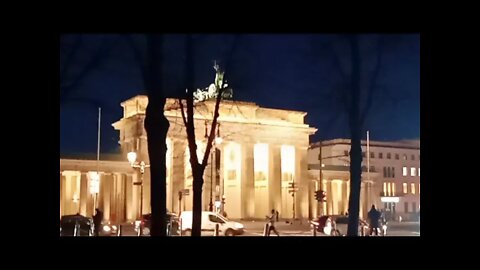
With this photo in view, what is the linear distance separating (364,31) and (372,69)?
2.17ft

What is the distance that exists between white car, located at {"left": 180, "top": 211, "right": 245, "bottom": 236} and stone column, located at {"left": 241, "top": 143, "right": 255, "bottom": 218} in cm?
37

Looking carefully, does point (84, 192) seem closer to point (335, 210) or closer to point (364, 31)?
point (335, 210)

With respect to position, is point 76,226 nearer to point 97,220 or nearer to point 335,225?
point 97,220

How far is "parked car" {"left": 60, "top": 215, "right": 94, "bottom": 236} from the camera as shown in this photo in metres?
10.8

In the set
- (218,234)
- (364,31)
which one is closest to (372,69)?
(364,31)

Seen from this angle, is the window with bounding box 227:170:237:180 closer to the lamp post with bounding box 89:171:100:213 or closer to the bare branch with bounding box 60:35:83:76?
the lamp post with bounding box 89:171:100:213

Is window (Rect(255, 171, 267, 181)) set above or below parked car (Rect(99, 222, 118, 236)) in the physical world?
above

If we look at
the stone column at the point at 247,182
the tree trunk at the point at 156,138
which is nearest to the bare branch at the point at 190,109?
the tree trunk at the point at 156,138

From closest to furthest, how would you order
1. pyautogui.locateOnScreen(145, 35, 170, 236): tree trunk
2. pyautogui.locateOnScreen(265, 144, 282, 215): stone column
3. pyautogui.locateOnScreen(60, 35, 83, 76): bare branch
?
1. pyautogui.locateOnScreen(60, 35, 83, 76): bare branch
2. pyautogui.locateOnScreen(145, 35, 170, 236): tree trunk
3. pyautogui.locateOnScreen(265, 144, 282, 215): stone column

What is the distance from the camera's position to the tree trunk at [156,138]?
11.3 m

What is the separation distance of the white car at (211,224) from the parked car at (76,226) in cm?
126

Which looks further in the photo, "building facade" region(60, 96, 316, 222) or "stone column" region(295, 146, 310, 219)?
"stone column" region(295, 146, 310, 219)

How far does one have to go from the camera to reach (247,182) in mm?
14164

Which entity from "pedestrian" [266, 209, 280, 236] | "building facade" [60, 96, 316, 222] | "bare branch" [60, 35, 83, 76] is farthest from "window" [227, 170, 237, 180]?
"bare branch" [60, 35, 83, 76]
